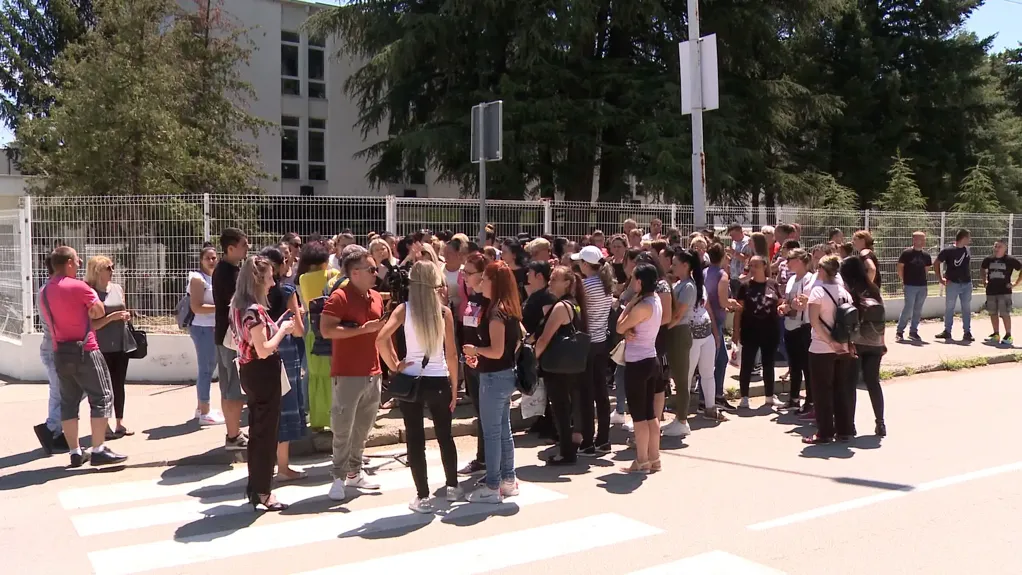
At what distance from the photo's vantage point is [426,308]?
5.66 metres

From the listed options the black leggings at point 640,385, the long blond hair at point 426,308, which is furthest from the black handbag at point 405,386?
the black leggings at point 640,385

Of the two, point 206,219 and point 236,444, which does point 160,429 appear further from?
point 206,219

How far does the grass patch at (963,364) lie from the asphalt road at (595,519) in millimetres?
4922

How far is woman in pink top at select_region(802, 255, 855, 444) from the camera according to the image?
7.62m

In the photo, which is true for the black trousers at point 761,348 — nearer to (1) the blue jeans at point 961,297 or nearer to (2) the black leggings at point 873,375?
(2) the black leggings at point 873,375

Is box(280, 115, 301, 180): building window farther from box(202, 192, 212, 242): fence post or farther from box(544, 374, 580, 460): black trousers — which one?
box(544, 374, 580, 460): black trousers

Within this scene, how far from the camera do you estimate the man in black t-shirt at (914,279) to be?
14.2 m

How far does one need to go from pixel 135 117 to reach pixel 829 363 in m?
13.4

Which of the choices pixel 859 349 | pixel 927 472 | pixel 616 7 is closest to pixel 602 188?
pixel 616 7

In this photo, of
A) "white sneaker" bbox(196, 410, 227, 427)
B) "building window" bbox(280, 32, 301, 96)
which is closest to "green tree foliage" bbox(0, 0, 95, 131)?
"building window" bbox(280, 32, 301, 96)

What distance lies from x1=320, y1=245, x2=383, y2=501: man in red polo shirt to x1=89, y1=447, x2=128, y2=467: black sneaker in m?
2.09

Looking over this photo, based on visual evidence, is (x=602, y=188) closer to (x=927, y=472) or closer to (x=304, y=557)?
(x=927, y=472)

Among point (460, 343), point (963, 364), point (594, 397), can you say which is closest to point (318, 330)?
point (460, 343)

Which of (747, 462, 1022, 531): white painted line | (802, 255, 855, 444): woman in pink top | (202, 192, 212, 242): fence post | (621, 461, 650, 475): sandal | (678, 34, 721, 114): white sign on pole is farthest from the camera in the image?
(678, 34, 721, 114): white sign on pole
